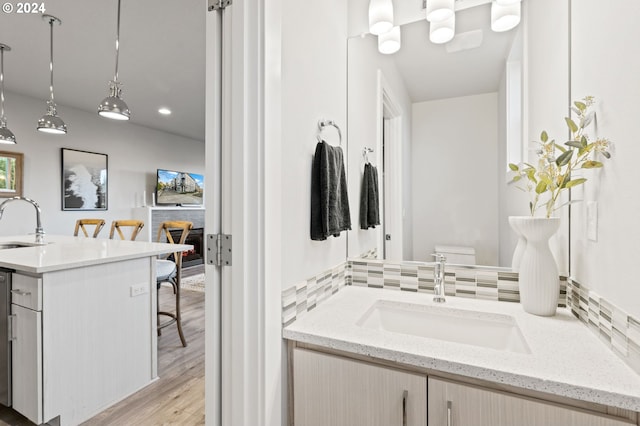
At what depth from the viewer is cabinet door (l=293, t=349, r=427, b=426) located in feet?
2.71

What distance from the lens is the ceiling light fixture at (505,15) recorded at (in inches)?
49.1

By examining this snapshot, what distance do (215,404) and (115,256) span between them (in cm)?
133

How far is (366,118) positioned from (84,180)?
4749 mm

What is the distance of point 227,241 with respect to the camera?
0.95 meters

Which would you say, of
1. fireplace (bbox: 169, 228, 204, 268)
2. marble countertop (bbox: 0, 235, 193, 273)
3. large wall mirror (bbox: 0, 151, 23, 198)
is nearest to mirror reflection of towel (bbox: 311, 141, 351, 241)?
marble countertop (bbox: 0, 235, 193, 273)

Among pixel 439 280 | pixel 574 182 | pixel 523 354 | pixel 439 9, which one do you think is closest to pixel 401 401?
pixel 523 354

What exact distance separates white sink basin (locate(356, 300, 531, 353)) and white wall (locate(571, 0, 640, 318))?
29cm

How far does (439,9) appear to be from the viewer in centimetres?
128

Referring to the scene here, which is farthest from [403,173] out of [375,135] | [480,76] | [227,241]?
[227,241]

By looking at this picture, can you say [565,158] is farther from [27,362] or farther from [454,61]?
[27,362]

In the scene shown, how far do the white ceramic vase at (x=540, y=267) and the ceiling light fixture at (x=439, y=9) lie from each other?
35.1 inches

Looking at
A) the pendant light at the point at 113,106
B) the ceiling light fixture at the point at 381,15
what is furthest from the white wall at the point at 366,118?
the pendant light at the point at 113,106

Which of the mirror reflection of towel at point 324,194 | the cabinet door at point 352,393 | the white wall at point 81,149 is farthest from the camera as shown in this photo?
the white wall at point 81,149

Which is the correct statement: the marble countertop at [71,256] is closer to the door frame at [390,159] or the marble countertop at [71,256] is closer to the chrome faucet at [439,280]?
the door frame at [390,159]
